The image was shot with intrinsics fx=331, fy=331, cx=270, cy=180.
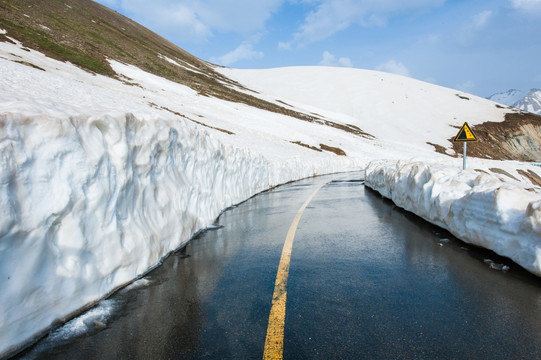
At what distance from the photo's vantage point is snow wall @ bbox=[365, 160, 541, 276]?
4.26 metres

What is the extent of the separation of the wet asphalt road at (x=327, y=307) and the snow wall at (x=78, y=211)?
27 centimetres

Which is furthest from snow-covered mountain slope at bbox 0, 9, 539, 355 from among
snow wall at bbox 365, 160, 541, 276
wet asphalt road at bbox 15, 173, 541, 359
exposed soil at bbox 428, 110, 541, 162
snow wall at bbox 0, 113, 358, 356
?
exposed soil at bbox 428, 110, 541, 162

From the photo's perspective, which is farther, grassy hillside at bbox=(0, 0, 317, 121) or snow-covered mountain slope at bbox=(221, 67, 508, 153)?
snow-covered mountain slope at bbox=(221, 67, 508, 153)

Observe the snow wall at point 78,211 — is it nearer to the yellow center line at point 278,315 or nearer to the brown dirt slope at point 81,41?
the yellow center line at point 278,315

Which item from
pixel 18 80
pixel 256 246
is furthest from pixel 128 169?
pixel 18 80

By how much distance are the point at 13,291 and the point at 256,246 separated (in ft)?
11.2

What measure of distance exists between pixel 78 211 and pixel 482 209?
18.4ft

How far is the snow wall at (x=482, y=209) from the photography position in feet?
14.0

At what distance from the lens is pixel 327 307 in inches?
131

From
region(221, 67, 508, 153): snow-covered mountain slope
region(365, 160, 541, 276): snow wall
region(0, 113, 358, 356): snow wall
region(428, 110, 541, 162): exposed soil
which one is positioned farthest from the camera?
region(221, 67, 508, 153): snow-covered mountain slope

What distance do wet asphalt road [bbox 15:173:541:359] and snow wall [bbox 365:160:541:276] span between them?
0.25 meters

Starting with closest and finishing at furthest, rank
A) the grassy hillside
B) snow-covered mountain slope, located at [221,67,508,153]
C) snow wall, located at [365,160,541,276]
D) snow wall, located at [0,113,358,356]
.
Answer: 1. snow wall, located at [0,113,358,356]
2. snow wall, located at [365,160,541,276]
3. the grassy hillside
4. snow-covered mountain slope, located at [221,67,508,153]

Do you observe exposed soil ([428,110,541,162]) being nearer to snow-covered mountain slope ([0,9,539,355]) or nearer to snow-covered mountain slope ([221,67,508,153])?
snow-covered mountain slope ([221,67,508,153])

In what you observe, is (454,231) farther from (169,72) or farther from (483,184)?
(169,72)
